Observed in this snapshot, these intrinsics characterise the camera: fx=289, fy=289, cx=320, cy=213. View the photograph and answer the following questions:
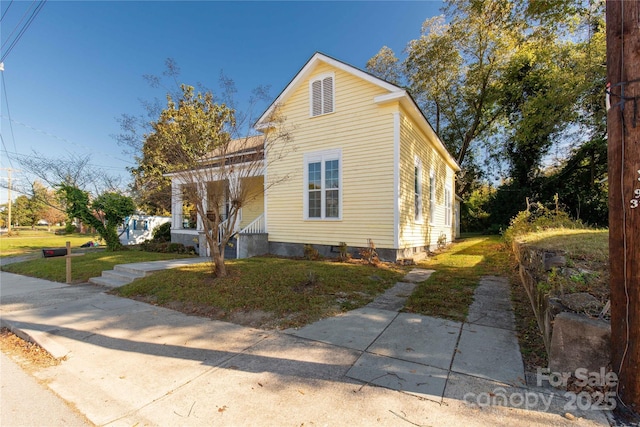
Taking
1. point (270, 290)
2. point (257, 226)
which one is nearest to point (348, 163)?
point (257, 226)

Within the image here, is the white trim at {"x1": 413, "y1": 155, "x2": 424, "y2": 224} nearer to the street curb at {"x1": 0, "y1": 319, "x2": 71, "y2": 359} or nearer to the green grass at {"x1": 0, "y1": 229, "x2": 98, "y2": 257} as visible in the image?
the street curb at {"x1": 0, "y1": 319, "x2": 71, "y2": 359}

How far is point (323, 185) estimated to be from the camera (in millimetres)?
10312

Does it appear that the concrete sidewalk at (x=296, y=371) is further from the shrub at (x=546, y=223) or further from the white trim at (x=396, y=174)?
the shrub at (x=546, y=223)

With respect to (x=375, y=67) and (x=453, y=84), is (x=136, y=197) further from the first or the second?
(x=453, y=84)

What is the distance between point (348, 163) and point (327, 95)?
2628 millimetres

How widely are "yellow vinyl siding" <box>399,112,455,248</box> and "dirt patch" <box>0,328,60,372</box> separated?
816cm

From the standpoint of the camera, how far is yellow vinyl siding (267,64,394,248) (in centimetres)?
923

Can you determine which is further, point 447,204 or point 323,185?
point 447,204

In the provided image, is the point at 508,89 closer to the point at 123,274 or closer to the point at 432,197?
the point at 432,197

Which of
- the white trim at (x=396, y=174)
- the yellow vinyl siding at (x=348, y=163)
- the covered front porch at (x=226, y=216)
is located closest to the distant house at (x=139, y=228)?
the covered front porch at (x=226, y=216)

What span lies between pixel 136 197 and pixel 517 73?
2582 centimetres

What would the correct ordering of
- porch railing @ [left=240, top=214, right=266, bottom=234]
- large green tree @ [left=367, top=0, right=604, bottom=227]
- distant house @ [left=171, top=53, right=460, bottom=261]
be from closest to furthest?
1. distant house @ [left=171, top=53, right=460, bottom=261]
2. porch railing @ [left=240, top=214, right=266, bottom=234]
3. large green tree @ [left=367, top=0, right=604, bottom=227]

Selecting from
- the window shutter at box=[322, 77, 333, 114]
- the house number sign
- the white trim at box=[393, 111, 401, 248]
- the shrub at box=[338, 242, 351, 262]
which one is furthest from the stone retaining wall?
the window shutter at box=[322, 77, 333, 114]

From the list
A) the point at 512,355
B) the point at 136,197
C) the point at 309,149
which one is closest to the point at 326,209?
the point at 309,149
